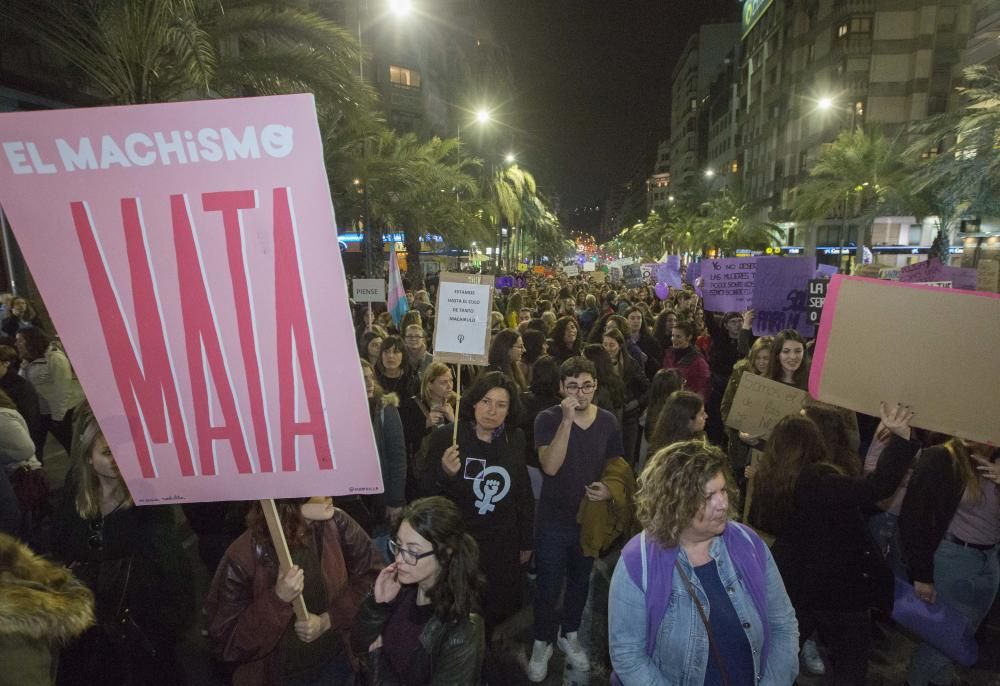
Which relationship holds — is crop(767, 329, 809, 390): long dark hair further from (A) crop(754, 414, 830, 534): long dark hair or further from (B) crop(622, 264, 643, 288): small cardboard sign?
(B) crop(622, 264, 643, 288): small cardboard sign

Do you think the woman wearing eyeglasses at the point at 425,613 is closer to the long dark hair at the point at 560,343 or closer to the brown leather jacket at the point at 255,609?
the brown leather jacket at the point at 255,609

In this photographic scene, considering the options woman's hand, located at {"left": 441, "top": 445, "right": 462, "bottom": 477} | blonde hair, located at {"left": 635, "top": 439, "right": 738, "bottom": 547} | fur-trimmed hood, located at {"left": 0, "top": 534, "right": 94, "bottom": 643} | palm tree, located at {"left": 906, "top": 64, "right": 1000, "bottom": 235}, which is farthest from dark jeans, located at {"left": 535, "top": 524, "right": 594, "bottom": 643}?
palm tree, located at {"left": 906, "top": 64, "right": 1000, "bottom": 235}

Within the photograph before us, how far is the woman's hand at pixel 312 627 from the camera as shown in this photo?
94.1 inches

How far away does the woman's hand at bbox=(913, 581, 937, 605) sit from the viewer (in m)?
3.29

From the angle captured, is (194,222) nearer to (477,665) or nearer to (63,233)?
(63,233)

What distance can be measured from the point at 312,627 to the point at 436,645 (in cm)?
53

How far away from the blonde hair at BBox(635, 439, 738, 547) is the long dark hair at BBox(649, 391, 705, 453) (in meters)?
1.25

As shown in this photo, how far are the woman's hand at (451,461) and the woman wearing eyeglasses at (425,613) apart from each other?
3.78ft

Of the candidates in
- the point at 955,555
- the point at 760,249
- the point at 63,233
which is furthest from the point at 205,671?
the point at 760,249

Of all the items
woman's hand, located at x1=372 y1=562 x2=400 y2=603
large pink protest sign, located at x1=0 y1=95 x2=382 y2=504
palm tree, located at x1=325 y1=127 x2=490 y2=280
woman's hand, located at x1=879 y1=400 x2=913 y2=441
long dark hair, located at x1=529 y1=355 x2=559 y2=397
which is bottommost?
woman's hand, located at x1=372 y1=562 x2=400 y2=603

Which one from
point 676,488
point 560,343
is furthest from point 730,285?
point 676,488

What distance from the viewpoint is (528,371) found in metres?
6.85

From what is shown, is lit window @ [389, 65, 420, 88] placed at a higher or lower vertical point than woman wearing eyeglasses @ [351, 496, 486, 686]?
higher

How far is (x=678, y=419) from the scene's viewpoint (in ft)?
12.7
